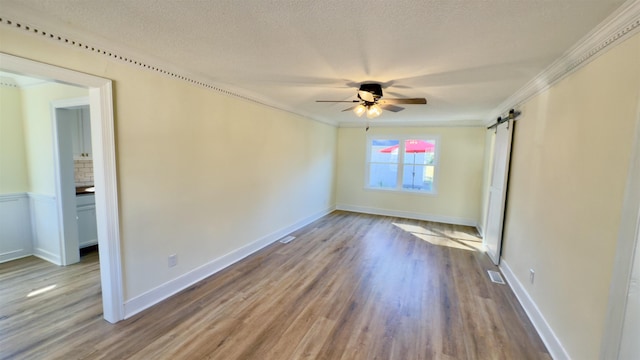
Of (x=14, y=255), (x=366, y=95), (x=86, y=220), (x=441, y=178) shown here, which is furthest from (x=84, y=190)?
(x=441, y=178)

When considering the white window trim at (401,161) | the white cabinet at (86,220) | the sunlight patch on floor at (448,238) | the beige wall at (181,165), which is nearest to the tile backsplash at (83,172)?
the white cabinet at (86,220)

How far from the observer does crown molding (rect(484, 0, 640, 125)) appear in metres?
1.40

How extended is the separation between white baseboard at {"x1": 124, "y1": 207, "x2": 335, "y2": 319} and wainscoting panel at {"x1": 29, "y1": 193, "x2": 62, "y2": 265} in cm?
181

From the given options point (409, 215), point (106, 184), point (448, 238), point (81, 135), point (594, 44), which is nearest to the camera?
point (594, 44)

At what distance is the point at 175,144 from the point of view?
267 centimetres

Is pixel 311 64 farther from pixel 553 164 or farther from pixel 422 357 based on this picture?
pixel 422 357

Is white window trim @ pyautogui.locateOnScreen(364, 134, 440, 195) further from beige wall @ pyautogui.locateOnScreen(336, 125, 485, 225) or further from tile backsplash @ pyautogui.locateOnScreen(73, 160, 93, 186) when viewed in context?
tile backsplash @ pyautogui.locateOnScreen(73, 160, 93, 186)

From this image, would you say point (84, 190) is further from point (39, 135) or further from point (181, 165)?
point (181, 165)

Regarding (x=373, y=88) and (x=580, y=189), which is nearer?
(x=580, y=189)

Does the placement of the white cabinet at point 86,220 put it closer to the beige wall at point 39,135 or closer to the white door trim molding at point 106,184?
the beige wall at point 39,135

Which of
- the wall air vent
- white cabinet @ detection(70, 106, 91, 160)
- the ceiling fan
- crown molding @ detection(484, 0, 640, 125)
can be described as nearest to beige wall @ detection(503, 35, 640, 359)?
crown molding @ detection(484, 0, 640, 125)

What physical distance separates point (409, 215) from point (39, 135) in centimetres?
658

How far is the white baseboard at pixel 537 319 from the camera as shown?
6.56 ft

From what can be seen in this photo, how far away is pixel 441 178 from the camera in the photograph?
5992 millimetres
